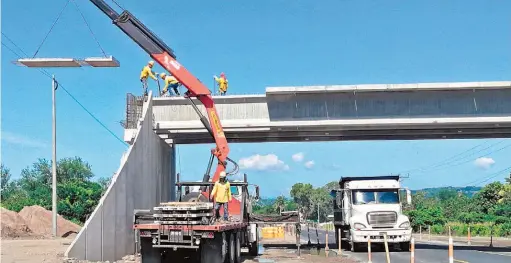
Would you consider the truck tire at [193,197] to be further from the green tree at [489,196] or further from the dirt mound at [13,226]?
the green tree at [489,196]

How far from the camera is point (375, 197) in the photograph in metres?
26.1

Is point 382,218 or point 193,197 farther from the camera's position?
point 382,218

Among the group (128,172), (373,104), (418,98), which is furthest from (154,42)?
(418,98)

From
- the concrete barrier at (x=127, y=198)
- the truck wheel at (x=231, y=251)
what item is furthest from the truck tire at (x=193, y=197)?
the concrete barrier at (x=127, y=198)

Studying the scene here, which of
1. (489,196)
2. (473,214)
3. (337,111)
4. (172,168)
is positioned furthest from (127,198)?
(489,196)

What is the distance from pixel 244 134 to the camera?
30.3 m

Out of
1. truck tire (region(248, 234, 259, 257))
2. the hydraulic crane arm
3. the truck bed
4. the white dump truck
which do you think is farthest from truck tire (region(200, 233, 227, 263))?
the white dump truck

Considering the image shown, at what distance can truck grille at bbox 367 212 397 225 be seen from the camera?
25.4m

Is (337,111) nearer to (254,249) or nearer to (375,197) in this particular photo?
(375,197)

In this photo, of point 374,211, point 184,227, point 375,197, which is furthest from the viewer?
point 375,197

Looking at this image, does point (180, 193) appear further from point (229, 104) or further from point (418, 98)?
point (418, 98)

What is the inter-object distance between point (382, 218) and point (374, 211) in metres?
0.44

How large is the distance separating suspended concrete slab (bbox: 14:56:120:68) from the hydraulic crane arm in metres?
1.83

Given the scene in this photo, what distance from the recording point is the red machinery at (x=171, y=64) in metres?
21.8
